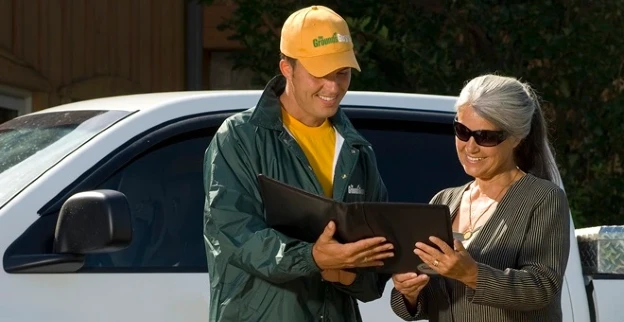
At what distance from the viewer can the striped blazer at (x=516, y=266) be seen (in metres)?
3.80

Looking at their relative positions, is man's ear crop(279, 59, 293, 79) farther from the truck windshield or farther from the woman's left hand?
the truck windshield

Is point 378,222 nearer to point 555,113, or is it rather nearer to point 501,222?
point 501,222

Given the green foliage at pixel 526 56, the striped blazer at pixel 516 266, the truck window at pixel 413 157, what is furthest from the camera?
the green foliage at pixel 526 56

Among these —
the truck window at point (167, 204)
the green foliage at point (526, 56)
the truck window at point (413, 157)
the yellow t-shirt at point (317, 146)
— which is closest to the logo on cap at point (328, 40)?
the yellow t-shirt at point (317, 146)

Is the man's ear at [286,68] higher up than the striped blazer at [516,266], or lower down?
higher up

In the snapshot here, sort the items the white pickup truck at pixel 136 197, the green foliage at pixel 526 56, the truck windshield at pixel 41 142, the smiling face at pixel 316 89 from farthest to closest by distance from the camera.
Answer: the green foliage at pixel 526 56 < the truck windshield at pixel 41 142 < the white pickup truck at pixel 136 197 < the smiling face at pixel 316 89

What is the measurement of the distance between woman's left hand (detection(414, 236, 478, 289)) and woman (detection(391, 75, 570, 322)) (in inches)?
0.4

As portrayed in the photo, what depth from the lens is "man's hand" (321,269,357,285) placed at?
12.8 ft

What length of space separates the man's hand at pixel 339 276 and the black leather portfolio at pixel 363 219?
0.11m

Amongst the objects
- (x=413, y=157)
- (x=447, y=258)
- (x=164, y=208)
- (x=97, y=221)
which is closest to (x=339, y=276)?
(x=447, y=258)

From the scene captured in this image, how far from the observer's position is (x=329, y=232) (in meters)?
3.73

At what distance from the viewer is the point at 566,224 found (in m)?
3.91

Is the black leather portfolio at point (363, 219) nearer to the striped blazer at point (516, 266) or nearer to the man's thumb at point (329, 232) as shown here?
the man's thumb at point (329, 232)

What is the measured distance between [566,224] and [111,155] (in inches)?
61.5
